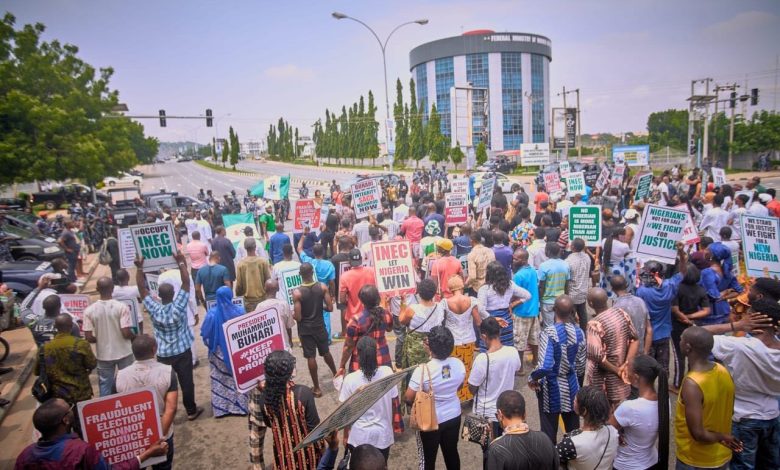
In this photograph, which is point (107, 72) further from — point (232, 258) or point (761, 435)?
point (761, 435)

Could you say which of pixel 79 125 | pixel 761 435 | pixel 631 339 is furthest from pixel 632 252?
pixel 79 125

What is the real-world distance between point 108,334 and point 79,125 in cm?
2977

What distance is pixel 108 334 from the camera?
6176 mm

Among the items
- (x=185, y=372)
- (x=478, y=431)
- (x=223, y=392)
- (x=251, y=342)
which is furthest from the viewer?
(x=223, y=392)

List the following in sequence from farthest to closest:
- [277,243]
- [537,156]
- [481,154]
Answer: [481,154] → [537,156] → [277,243]

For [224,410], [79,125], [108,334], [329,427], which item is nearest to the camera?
[329,427]

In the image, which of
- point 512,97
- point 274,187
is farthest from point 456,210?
point 512,97

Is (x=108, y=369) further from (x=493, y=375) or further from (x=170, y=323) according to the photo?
(x=493, y=375)

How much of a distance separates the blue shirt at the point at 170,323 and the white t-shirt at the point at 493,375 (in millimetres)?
3780

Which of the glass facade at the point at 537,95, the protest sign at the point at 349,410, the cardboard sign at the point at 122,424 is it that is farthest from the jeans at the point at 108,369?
the glass facade at the point at 537,95

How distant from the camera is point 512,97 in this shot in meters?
93.4

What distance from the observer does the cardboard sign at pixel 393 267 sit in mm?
7242

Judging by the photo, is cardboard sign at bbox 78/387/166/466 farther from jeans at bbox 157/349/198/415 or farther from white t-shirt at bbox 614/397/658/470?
white t-shirt at bbox 614/397/658/470

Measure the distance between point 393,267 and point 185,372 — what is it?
10.4ft
